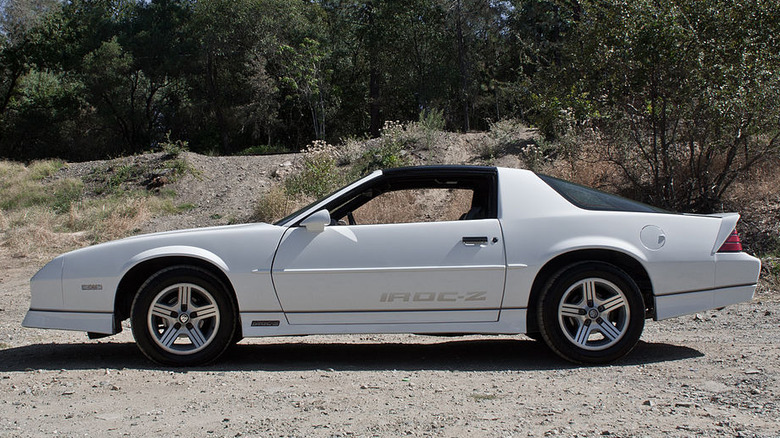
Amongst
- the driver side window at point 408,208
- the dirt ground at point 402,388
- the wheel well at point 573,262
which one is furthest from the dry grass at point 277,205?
the wheel well at point 573,262

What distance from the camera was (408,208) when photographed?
238 inches

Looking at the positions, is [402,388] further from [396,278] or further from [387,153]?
[387,153]

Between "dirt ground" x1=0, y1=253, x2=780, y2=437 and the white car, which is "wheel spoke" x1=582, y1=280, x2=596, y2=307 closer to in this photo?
the white car

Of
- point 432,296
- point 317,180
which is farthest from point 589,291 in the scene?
point 317,180

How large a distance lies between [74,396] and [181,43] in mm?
35674

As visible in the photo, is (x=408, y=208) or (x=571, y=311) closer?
(x=571, y=311)

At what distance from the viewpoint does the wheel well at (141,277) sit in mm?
5508

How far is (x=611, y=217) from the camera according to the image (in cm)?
Result: 548

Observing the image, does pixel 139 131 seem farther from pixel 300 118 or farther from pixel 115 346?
pixel 115 346

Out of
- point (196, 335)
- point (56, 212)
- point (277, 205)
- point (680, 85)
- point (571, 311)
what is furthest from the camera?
point (56, 212)

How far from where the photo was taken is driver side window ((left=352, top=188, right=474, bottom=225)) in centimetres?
580

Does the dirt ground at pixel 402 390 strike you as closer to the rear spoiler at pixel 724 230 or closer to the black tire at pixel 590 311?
the black tire at pixel 590 311

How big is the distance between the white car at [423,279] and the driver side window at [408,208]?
256 millimetres

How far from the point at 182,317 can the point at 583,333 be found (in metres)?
2.92
